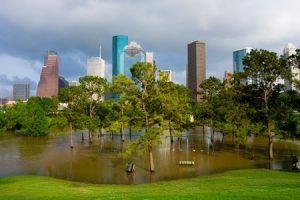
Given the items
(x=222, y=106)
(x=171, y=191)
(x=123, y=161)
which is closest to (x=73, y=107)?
(x=123, y=161)

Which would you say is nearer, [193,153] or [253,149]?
[193,153]

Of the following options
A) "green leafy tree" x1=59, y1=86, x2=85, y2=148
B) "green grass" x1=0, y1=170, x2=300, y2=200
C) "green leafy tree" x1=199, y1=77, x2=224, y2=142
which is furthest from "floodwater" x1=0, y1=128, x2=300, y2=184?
"green leafy tree" x1=199, y1=77, x2=224, y2=142

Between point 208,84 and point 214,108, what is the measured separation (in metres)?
18.4

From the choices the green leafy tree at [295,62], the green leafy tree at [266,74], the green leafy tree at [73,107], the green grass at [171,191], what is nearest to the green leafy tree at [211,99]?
the green leafy tree at [266,74]

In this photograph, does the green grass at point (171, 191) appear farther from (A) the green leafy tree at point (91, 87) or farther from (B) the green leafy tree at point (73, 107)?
(A) the green leafy tree at point (91, 87)

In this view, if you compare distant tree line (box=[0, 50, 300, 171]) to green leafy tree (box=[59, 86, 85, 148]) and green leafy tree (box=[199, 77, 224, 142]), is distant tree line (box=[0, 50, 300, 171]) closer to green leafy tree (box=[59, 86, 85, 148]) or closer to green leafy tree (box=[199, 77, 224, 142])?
green leafy tree (box=[59, 86, 85, 148])

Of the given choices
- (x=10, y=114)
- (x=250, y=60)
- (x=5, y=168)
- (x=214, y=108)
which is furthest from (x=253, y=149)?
(x=10, y=114)

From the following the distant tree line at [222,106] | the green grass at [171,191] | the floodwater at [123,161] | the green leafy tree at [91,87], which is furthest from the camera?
the green leafy tree at [91,87]

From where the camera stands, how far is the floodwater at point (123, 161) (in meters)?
40.2

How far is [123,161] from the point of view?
1914 inches

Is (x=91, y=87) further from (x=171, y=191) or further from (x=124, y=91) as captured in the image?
(x=171, y=191)

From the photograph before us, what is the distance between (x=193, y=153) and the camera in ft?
187

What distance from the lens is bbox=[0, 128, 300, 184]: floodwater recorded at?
40.2 m

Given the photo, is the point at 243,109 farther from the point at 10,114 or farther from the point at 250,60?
the point at 10,114
